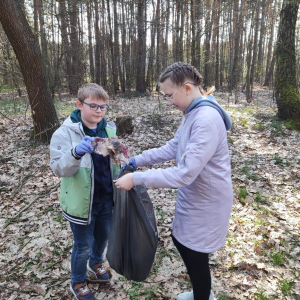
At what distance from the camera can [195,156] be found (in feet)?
4.77

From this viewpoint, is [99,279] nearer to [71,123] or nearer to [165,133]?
[71,123]

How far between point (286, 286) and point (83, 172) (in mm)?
2354

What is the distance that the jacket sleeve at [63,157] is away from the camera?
1754 millimetres

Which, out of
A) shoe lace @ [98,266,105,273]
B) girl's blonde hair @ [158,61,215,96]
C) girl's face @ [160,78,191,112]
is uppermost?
girl's blonde hair @ [158,61,215,96]

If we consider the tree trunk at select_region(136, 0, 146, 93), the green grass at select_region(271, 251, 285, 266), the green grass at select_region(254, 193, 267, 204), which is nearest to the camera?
the green grass at select_region(271, 251, 285, 266)

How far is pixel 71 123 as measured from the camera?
1.96m

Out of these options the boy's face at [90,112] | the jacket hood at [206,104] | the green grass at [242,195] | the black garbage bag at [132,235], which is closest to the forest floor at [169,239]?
the green grass at [242,195]

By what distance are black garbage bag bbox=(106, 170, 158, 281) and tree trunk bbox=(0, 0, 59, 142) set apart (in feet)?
13.3

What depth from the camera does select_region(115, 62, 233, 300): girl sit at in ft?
4.84

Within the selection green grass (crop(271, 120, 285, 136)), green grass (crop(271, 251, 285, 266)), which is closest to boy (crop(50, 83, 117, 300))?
green grass (crop(271, 251, 285, 266))

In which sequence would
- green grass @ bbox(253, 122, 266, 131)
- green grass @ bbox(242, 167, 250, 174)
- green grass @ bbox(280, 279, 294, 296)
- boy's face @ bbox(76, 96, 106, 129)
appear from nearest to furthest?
boy's face @ bbox(76, 96, 106, 129) < green grass @ bbox(280, 279, 294, 296) < green grass @ bbox(242, 167, 250, 174) < green grass @ bbox(253, 122, 266, 131)

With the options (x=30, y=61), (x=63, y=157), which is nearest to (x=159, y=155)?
(x=63, y=157)

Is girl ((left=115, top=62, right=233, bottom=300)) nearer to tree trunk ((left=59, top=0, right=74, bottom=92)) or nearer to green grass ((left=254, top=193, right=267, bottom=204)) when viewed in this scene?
green grass ((left=254, top=193, right=267, bottom=204))

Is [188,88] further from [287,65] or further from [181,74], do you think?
[287,65]
